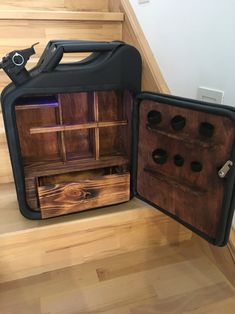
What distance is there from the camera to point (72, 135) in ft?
3.17

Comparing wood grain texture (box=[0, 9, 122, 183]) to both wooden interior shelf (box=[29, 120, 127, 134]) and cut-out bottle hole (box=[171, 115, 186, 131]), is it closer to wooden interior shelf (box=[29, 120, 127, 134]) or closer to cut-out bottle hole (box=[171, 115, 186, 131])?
wooden interior shelf (box=[29, 120, 127, 134])

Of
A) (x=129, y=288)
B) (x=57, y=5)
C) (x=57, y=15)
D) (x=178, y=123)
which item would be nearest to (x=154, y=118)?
(x=178, y=123)

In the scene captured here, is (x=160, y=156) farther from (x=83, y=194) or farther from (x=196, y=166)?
(x=83, y=194)

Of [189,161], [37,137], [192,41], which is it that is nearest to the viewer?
[189,161]

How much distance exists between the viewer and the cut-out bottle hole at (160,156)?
0.77m

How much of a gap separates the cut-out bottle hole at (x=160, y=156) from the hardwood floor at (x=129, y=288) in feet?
1.16

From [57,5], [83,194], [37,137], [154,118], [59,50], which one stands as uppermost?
[57,5]

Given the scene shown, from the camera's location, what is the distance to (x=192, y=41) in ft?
2.63

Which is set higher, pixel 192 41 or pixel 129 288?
pixel 192 41

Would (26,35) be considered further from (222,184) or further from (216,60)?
(222,184)

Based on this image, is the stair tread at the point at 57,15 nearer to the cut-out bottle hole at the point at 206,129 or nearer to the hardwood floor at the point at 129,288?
the cut-out bottle hole at the point at 206,129

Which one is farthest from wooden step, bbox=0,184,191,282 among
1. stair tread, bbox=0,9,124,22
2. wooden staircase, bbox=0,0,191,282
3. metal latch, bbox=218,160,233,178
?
stair tread, bbox=0,9,124,22

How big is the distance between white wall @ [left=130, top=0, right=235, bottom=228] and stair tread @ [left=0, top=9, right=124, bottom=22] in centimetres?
12

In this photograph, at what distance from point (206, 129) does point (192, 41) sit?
0.33 metres
